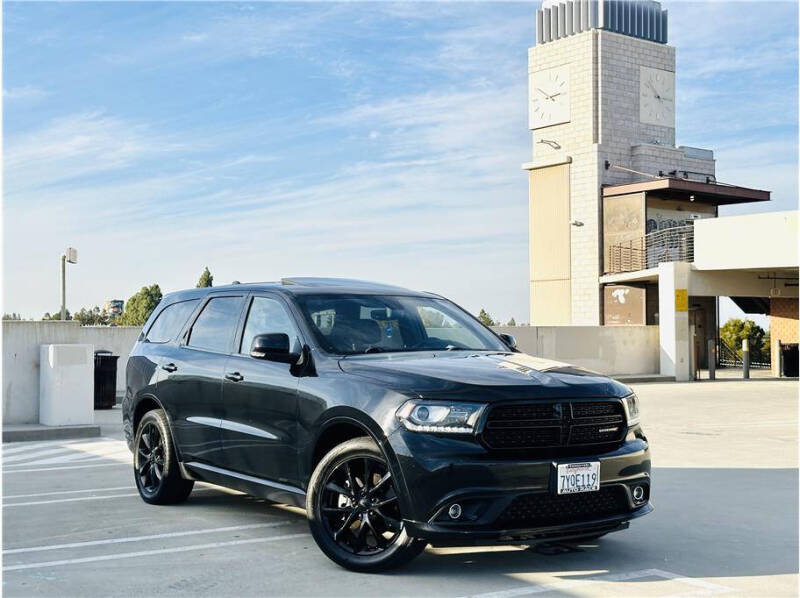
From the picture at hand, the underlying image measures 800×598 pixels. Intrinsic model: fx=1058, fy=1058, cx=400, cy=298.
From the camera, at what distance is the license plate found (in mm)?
6312

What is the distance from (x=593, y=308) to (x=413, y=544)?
148 ft

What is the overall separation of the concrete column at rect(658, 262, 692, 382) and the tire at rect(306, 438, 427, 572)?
30.4 meters

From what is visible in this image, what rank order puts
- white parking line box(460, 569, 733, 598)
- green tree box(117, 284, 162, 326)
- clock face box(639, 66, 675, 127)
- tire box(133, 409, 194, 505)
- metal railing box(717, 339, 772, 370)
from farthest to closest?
1. green tree box(117, 284, 162, 326)
2. clock face box(639, 66, 675, 127)
3. metal railing box(717, 339, 772, 370)
4. tire box(133, 409, 194, 505)
5. white parking line box(460, 569, 733, 598)

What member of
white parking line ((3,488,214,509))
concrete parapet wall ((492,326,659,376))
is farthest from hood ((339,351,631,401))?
concrete parapet wall ((492,326,659,376))

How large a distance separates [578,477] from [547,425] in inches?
14.4

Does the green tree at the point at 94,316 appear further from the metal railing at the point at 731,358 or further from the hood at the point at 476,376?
the hood at the point at 476,376

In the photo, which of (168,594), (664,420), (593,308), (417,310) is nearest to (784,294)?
(593,308)

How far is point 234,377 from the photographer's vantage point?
8070 millimetres

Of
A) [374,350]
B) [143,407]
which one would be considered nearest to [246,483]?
[374,350]

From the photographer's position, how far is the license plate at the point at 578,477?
6.31m

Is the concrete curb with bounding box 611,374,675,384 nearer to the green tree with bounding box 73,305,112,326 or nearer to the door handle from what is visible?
the door handle

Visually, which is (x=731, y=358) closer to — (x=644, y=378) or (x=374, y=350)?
(x=644, y=378)

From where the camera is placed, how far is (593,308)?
165ft

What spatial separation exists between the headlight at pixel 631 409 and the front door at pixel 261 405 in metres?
2.22
